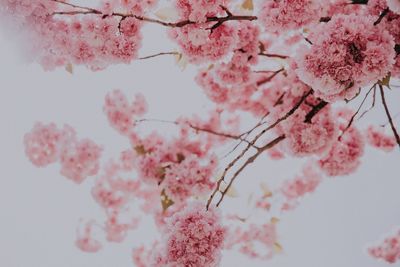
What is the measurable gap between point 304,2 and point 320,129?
4.16 feet

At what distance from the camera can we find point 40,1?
3.33 meters

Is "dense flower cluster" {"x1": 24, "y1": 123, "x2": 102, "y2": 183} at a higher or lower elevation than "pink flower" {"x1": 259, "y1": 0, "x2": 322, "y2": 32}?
higher

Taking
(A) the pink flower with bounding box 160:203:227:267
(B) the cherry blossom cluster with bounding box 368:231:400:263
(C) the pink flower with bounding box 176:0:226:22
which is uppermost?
(B) the cherry blossom cluster with bounding box 368:231:400:263

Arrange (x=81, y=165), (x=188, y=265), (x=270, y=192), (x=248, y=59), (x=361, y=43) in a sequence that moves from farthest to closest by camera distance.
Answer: (x=270, y=192) < (x=81, y=165) < (x=248, y=59) < (x=188, y=265) < (x=361, y=43)

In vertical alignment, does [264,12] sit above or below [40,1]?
below

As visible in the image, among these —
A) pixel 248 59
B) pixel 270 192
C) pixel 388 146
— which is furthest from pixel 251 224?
pixel 248 59

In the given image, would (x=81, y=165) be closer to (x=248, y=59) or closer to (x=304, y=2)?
(x=248, y=59)

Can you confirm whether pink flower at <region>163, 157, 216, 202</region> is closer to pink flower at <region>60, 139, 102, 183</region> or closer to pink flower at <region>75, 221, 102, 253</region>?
pink flower at <region>60, 139, 102, 183</region>

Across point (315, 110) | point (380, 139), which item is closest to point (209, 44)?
point (315, 110)

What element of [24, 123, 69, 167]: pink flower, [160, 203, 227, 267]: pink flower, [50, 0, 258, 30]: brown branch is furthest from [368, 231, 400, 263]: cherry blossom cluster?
[160, 203, 227, 267]: pink flower

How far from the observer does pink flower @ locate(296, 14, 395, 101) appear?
2188mm

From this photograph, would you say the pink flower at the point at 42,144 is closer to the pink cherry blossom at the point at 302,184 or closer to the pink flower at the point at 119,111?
the pink flower at the point at 119,111

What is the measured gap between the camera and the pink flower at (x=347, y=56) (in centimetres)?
219

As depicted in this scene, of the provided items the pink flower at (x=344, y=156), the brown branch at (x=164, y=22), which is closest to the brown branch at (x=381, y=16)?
the brown branch at (x=164, y=22)
